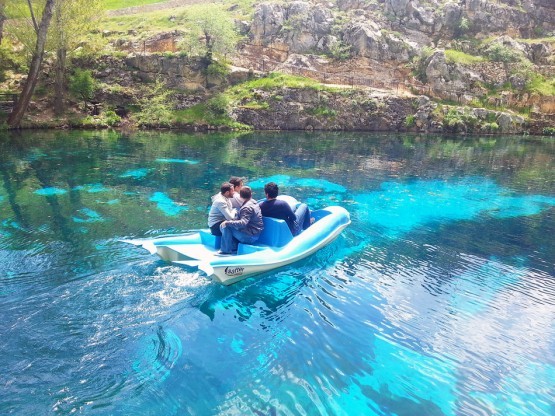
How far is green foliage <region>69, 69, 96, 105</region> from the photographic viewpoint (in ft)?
112

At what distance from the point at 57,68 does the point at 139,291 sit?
105 ft

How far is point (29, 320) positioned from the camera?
6.43 m

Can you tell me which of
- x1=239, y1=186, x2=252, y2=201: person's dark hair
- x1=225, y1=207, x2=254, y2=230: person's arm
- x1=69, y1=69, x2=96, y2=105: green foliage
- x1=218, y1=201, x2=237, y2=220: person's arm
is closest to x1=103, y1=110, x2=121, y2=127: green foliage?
x1=69, y1=69, x2=96, y2=105: green foliage

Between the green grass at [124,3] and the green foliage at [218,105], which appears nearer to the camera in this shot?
the green foliage at [218,105]

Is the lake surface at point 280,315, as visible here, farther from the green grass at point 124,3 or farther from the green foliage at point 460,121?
the green grass at point 124,3

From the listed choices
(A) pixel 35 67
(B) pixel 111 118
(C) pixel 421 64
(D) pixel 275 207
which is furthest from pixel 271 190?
(C) pixel 421 64

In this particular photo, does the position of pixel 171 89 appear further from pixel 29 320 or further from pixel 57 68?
pixel 29 320

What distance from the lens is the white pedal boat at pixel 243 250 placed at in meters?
7.89

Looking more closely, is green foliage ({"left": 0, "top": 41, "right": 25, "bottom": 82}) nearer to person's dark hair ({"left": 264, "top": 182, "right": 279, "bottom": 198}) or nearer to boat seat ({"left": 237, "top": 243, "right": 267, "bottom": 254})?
person's dark hair ({"left": 264, "top": 182, "right": 279, "bottom": 198})

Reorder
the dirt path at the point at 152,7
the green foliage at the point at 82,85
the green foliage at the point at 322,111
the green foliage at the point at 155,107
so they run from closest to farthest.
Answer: the green foliage at the point at 82,85
the green foliage at the point at 155,107
the green foliage at the point at 322,111
the dirt path at the point at 152,7

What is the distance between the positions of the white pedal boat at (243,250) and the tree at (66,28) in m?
28.2

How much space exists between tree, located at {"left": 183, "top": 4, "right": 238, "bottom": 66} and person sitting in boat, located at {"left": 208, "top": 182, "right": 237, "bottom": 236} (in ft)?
112

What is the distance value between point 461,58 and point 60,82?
40.2 m

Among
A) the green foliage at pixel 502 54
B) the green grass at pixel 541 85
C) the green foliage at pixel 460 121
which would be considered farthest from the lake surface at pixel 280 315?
the green foliage at pixel 502 54
